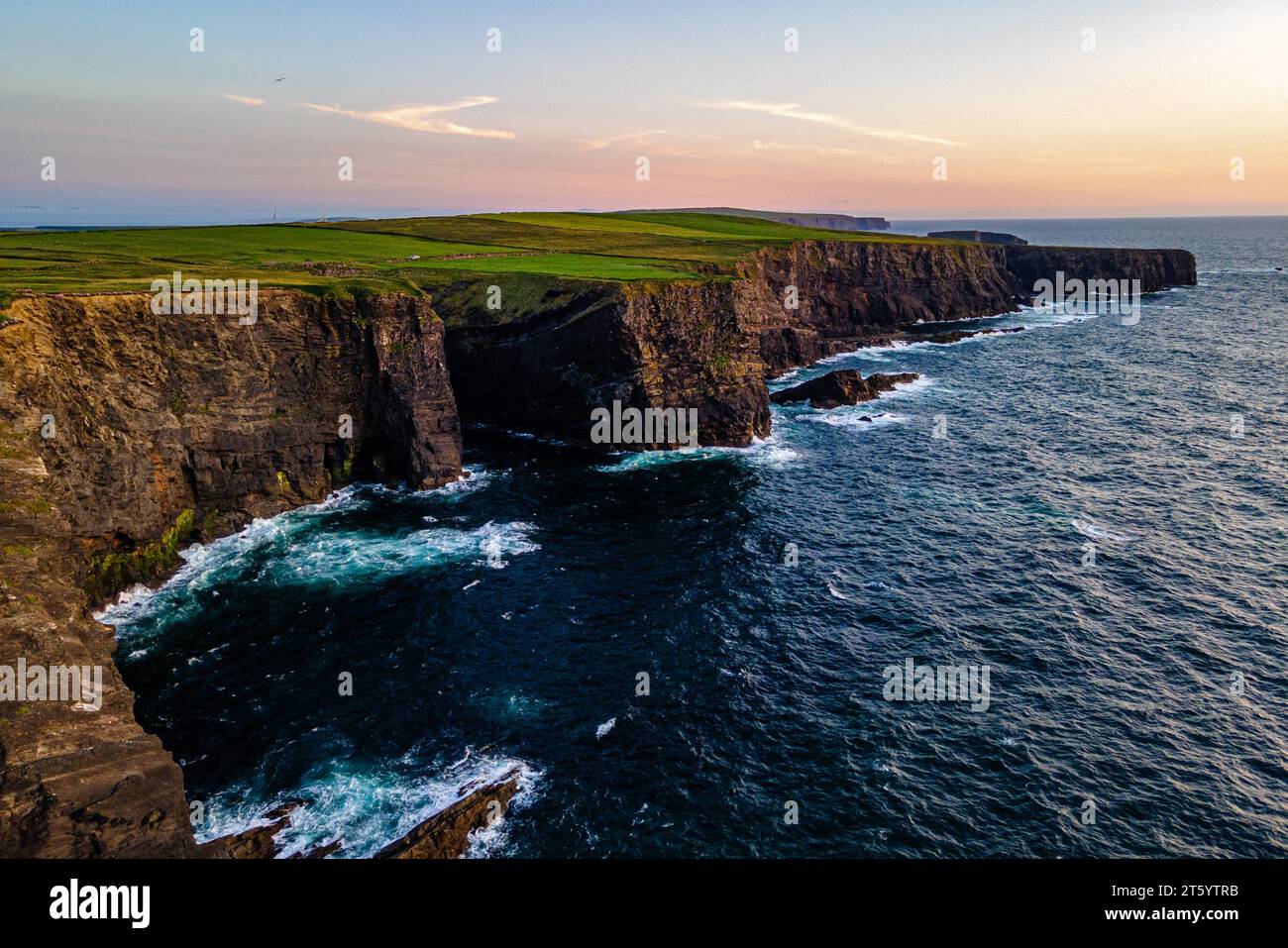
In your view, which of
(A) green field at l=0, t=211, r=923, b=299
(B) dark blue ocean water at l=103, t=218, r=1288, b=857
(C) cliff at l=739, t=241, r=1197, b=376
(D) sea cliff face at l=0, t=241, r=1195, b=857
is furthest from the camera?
(C) cliff at l=739, t=241, r=1197, b=376

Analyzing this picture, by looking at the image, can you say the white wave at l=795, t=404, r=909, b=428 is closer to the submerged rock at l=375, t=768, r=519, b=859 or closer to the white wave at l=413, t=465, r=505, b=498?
the white wave at l=413, t=465, r=505, b=498

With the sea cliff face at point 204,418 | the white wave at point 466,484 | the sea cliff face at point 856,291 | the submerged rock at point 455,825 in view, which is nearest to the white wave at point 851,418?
the sea cliff face at point 204,418

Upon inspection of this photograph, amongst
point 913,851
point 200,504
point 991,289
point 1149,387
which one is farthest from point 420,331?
point 991,289

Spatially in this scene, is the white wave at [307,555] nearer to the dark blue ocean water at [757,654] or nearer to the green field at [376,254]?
the dark blue ocean water at [757,654]

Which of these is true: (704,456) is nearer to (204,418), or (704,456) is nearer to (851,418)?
(851,418)

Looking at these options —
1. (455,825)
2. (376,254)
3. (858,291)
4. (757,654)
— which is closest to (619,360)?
(757,654)

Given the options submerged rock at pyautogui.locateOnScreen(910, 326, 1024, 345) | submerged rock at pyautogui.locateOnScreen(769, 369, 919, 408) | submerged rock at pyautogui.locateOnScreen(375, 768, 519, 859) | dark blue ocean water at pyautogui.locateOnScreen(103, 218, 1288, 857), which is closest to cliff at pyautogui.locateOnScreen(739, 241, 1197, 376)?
submerged rock at pyautogui.locateOnScreen(910, 326, 1024, 345)
